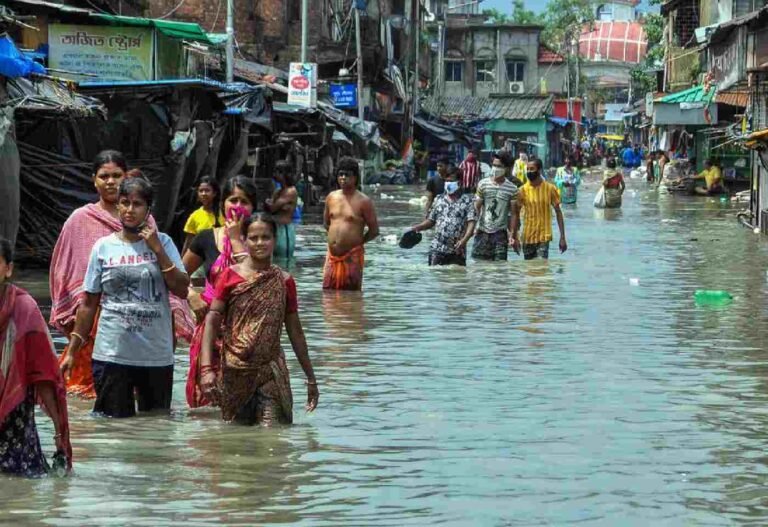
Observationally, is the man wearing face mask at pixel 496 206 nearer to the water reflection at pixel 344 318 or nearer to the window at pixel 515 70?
the water reflection at pixel 344 318

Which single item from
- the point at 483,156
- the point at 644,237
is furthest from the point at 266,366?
the point at 483,156

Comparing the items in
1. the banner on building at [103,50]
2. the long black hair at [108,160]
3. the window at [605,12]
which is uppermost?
the window at [605,12]

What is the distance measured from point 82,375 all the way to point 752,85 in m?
18.4

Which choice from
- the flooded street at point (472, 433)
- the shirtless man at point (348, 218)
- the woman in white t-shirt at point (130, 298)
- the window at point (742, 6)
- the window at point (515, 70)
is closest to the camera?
the flooded street at point (472, 433)

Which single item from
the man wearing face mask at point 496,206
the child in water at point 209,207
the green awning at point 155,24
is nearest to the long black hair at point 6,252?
the child in water at point 209,207

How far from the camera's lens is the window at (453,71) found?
3521 inches

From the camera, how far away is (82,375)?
27.8 feet

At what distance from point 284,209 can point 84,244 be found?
7226mm

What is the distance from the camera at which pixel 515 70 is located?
9025cm

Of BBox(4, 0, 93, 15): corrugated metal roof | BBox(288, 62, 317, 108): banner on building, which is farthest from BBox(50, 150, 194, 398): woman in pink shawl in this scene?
BBox(288, 62, 317, 108): banner on building

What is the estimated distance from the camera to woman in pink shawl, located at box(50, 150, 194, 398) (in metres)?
7.99

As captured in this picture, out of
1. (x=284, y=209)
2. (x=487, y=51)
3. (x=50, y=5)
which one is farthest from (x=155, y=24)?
(x=487, y=51)

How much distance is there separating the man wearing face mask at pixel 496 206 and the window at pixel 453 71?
72.1m

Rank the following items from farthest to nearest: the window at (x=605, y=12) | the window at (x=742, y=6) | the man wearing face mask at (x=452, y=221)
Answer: the window at (x=605, y=12) → the window at (x=742, y=6) → the man wearing face mask at (x=452, y=221)
